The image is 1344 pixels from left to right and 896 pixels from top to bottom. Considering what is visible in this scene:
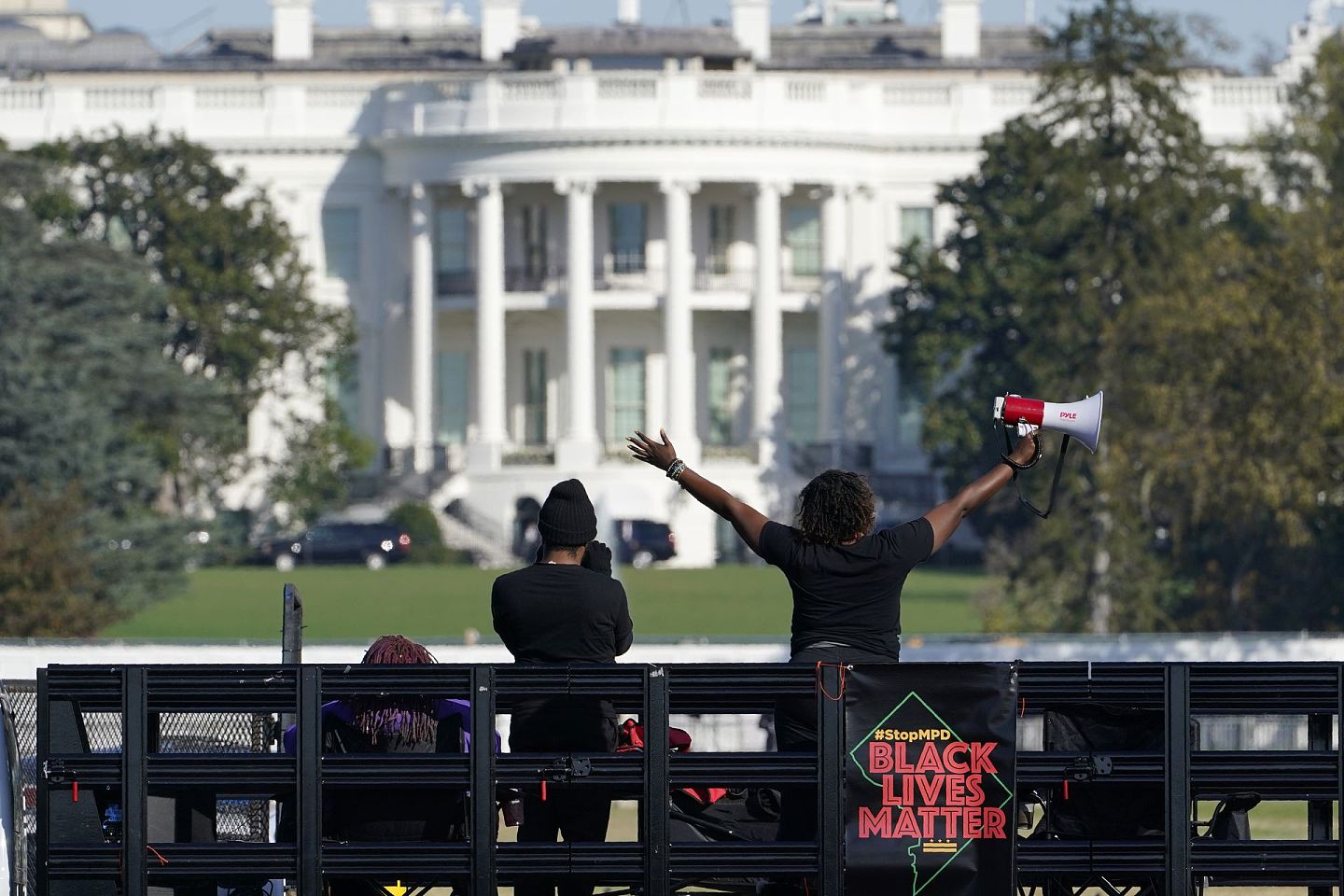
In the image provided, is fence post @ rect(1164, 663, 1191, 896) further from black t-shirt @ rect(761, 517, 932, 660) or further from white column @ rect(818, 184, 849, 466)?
white column @ rect(818, 184, 849, 466)

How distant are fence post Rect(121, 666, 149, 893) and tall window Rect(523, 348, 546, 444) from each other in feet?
205

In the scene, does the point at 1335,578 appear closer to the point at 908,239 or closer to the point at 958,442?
the point at 958,442

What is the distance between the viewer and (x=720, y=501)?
977 cm

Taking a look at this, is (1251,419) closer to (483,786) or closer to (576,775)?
(576,775)

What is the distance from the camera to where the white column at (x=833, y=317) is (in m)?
69.4

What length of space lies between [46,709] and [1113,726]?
334cm

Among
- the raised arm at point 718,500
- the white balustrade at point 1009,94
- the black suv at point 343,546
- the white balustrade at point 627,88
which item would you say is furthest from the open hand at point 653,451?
the white balustrade at point 1009,94

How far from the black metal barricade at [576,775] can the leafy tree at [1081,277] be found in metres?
25.4

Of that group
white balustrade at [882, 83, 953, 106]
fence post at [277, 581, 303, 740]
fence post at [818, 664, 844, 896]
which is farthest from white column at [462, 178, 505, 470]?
fence post at [818, 664, 844, 896]

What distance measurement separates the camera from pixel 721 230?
7219 cm

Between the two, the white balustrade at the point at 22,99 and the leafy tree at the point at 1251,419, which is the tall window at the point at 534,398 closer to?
the white balustrade at the point at 22,99

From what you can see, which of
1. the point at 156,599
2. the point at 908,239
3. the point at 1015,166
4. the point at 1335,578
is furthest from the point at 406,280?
the point at 1335,578

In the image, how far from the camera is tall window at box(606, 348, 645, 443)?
7138cm

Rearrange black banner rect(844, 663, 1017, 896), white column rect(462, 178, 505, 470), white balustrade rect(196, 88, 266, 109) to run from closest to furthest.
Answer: black banner rect(844, 663, 1017, 896) → white column rect(462, 178, 505, 470) → white balustrade rect(196, 88, 266, 109)
